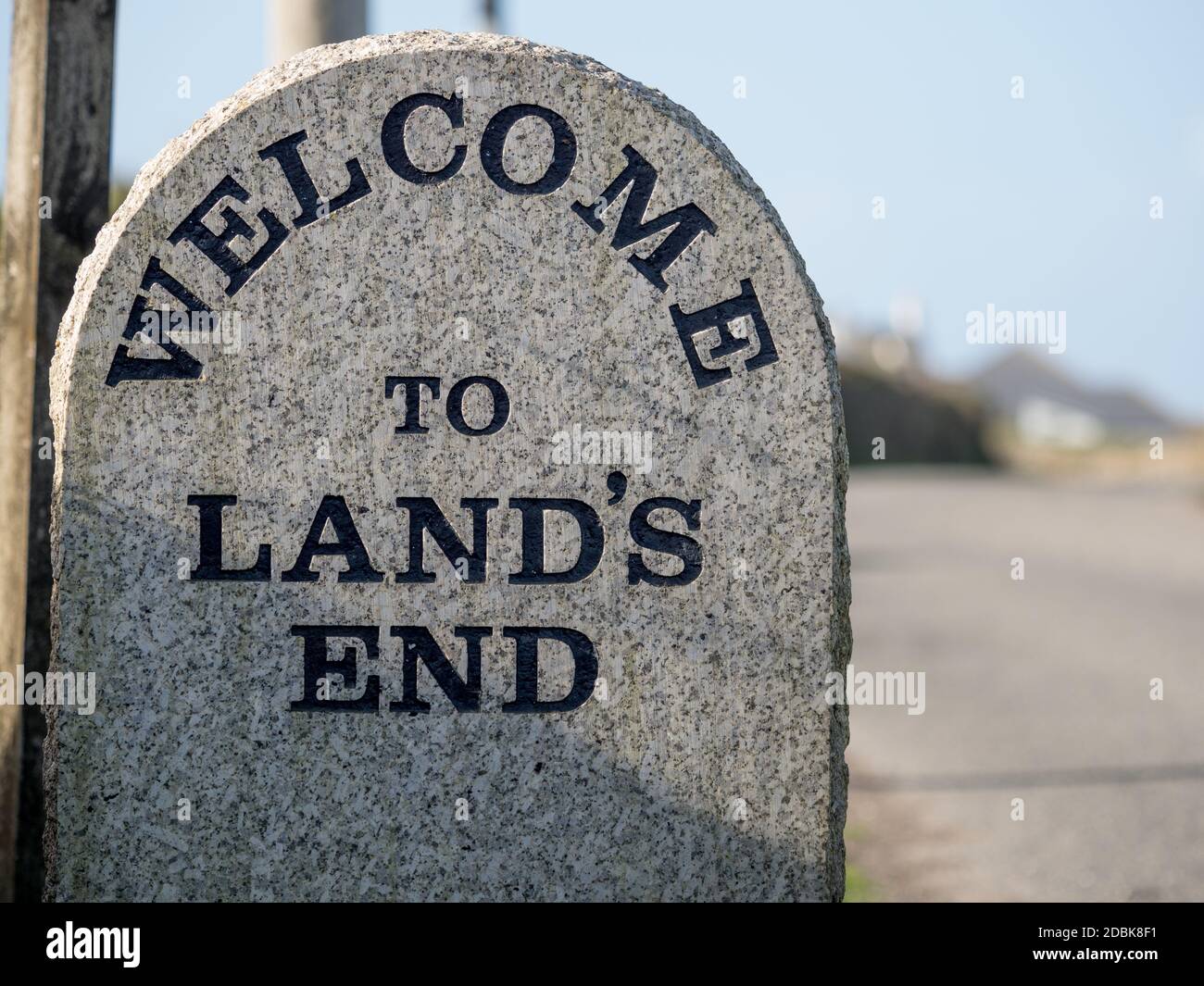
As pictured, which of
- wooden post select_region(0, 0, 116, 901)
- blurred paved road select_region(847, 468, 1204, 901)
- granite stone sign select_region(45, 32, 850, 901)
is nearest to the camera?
granite stone sign select_region(45, 32, 850, 901)

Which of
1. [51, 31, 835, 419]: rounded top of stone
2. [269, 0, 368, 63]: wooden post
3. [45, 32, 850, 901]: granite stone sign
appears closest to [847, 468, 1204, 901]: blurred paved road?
[45, 32, 850, 901]: granite stone sign

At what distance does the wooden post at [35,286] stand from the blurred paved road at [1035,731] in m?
2.94

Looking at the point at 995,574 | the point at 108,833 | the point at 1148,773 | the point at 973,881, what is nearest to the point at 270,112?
the point at 108,833

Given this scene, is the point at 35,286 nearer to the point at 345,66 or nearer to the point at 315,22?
the point at 345,66

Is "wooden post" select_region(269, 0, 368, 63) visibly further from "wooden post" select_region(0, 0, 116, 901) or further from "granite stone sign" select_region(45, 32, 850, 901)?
"granite stone sign" select_region(45, 32, 850, 901)

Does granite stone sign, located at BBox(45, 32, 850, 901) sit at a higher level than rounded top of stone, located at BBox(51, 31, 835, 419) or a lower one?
lower

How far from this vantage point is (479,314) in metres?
2.49

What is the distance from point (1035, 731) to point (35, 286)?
5396 mm

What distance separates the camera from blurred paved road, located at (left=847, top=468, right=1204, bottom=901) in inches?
185

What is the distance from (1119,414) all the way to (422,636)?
133679mm

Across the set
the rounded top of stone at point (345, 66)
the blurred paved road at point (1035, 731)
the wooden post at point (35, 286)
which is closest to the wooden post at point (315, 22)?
the wooden post at point (35, 286)

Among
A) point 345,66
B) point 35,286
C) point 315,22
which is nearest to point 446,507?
point 345,66

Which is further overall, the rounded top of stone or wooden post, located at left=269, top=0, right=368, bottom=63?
wooden post, located at left=269, top=0, right=368, bottom=63

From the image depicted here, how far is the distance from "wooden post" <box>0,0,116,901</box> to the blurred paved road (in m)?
2.94
